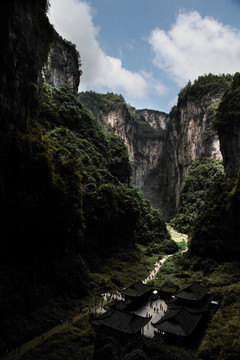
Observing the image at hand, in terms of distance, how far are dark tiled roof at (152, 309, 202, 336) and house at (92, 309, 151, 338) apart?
1.26m

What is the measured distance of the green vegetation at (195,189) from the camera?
63.8 metres

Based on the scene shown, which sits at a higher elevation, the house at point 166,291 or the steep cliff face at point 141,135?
the steep cliff face at point 141,135

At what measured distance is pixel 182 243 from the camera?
5150cm

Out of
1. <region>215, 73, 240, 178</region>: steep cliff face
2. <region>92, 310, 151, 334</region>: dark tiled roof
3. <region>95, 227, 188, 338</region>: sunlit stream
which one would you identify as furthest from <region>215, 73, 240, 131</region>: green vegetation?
<region>92, 310, 151, 334</region>: dark tiled roof

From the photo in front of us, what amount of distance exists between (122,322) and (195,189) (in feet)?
195

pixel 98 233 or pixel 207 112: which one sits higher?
pixel 207 112

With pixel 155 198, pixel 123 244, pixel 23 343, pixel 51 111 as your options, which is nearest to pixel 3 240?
pixel 23 343

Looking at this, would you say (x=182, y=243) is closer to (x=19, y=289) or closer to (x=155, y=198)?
(x=19, y=289)

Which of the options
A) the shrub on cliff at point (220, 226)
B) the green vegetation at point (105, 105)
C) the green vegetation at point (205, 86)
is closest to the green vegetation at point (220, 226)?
the shrub on cliff at point (220, 226)

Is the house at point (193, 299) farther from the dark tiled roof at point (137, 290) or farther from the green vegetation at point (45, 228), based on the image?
the green vegetation at point (45, 228)

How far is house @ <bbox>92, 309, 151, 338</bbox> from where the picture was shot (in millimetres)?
15039

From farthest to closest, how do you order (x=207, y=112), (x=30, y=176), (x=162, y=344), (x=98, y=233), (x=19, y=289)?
(x=207, y=112) → (x=98, y=233) → (x=30, y=176) → (x=19, y=289) → (x=162, y=344)

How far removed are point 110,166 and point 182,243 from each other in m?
23.7

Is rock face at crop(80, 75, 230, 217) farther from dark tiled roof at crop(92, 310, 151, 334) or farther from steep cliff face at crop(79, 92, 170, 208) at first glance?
dark tiled roof at crop(92, 310, 151, 334)
